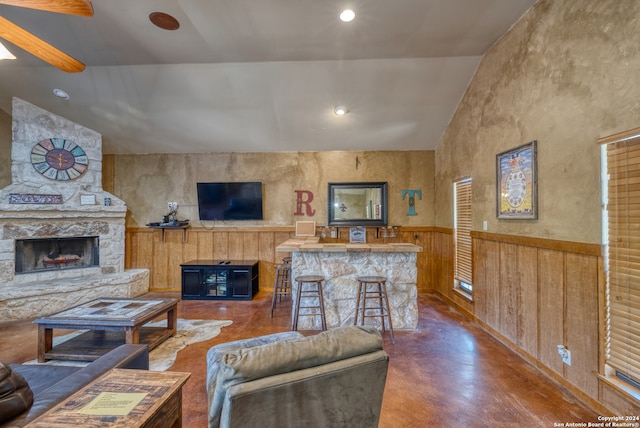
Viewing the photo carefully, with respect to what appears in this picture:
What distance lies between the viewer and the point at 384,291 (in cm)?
326

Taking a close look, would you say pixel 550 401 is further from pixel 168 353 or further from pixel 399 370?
pixel 168 353

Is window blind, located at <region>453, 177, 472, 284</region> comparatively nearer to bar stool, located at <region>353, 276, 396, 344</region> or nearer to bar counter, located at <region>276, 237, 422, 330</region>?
bar counter, located at <region>276, 237, 422, 330</region>

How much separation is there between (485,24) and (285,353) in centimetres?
362

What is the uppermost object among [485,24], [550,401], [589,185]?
[485,24]

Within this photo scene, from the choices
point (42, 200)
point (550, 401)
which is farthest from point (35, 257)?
point (550, 401)

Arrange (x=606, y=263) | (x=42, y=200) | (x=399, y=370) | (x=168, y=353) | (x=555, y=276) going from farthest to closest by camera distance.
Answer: (x=42, y=200), (x=168, y=353), (x=399, y=370), (x=555, y=276), (x=606, y=263)

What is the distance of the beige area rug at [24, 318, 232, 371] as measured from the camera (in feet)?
8.99

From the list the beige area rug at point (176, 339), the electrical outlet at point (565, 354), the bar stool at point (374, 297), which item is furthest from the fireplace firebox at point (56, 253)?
the electrical outlet at point (565, 354)

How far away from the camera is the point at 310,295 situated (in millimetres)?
3562

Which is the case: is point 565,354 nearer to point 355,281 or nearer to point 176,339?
point 355,281

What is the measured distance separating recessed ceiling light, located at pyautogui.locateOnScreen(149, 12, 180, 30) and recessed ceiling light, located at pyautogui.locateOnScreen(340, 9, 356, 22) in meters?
1.66

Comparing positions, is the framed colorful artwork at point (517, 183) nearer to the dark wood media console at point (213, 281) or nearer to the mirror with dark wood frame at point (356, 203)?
the mirror with dark wood frame at point (356, 203)

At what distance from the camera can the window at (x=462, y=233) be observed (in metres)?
4.09

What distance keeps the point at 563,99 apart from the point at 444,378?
2589mm
